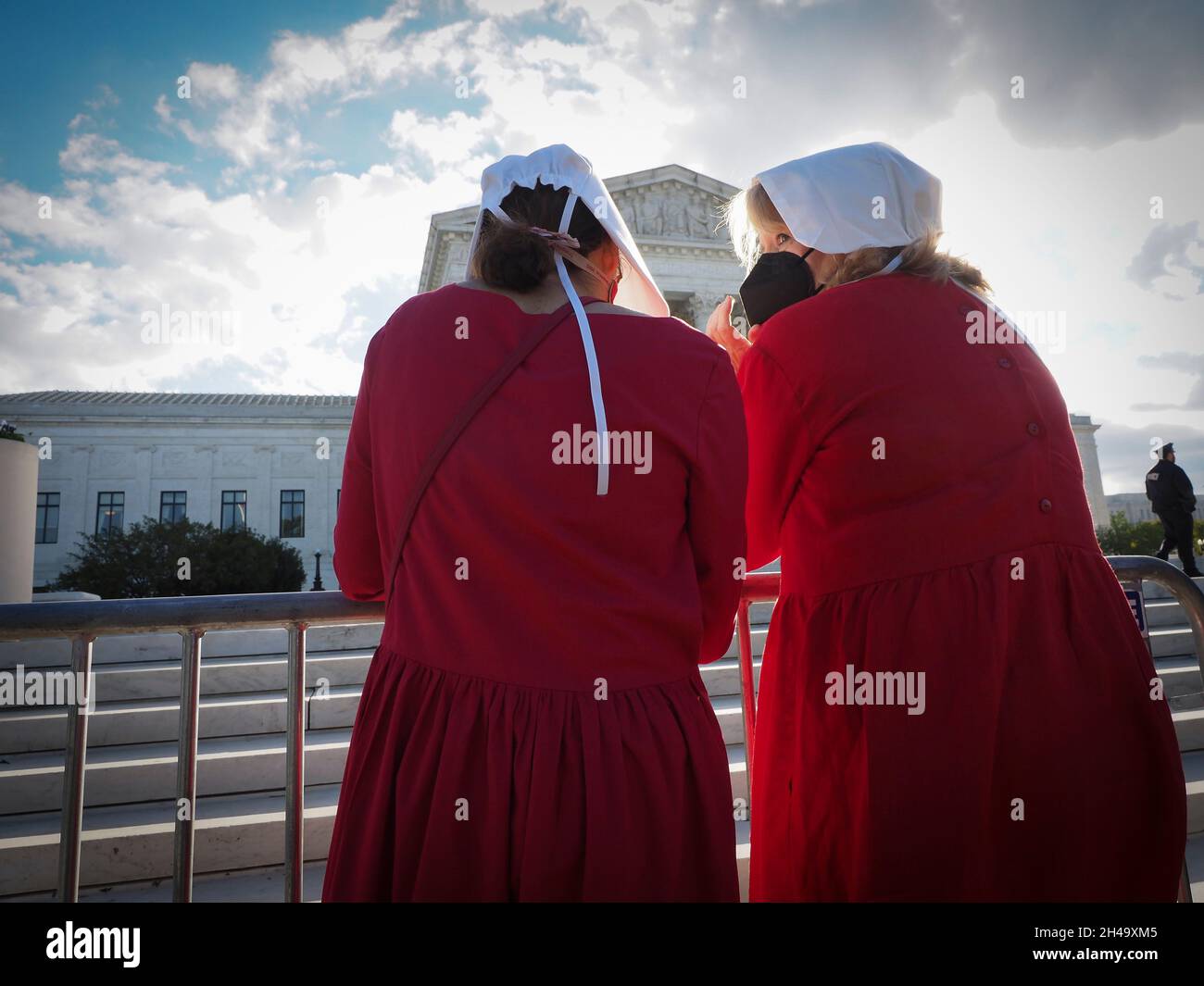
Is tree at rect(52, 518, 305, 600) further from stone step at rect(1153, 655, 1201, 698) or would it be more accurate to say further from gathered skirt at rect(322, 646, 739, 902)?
gathered skirt at rect(322, 646, 739, 902)

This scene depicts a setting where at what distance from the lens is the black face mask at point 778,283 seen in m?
1.64

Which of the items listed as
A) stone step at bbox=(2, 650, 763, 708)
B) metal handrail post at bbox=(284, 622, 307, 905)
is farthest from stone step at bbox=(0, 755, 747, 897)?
metal handrail post at bbox=(284, 622, 307, 905)

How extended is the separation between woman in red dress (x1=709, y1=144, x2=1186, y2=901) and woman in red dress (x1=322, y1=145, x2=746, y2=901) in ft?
0.81

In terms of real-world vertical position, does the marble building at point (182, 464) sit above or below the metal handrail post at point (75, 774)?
above

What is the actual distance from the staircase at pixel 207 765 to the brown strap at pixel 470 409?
286 cm

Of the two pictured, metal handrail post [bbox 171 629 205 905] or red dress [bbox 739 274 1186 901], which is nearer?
red dress [bbox 739 274 1186 901]

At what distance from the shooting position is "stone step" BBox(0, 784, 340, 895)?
348 centimetres

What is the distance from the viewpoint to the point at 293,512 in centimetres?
3900

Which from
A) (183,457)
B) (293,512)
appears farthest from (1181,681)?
(183,457)

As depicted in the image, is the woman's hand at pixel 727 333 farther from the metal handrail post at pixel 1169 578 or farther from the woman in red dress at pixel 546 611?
the metal handrail post at pixel 1169 578

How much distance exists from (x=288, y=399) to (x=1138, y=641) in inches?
1751

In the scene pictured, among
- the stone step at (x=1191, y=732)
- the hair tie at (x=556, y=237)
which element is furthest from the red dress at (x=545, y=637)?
the stone step at (x=1191, y=732)

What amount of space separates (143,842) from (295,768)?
8.26 feet

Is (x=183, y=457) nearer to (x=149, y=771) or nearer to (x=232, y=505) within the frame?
(x=232, y=505)
